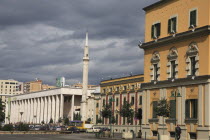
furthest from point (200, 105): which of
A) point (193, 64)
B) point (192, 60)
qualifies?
point (192, 60)

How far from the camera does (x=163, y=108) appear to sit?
44781 mm

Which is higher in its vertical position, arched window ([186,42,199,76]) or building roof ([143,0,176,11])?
building roof ([143,0,176,11])

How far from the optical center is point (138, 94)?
9406 cm

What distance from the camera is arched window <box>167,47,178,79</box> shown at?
46.4m

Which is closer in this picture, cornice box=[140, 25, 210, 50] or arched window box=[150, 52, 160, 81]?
cornice box=[140, 25, 210, 50]

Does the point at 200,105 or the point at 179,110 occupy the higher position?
the point at 200,105

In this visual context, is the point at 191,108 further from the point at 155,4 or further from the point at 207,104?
the point at 155,4

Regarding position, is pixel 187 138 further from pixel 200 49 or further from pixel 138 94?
pixel 138 94

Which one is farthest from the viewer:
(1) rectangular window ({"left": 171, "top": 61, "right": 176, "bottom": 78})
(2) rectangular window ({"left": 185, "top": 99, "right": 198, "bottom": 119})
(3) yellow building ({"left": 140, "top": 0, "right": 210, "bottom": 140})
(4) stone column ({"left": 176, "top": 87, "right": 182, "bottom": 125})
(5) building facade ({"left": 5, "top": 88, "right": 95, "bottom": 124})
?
(5) building facade ({"left": 5, "top": 88, "right": 95, "bottom": 124})

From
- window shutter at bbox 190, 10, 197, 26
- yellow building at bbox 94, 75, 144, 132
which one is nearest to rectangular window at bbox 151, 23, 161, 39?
window shutter at bbox 190, 10, 197, 26

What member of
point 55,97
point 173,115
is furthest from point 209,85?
point 55,97

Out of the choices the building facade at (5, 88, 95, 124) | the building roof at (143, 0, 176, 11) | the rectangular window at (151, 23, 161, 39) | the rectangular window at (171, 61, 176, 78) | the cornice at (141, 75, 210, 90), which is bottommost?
the building facade at (5, 88, 95, 124)

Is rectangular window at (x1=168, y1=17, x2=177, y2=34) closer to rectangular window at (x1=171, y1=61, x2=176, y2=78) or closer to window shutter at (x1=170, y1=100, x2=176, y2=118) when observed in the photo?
rectangular window at (x1=171, y1=61, x2=176, y2=78)

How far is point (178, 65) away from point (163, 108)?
5.24m
